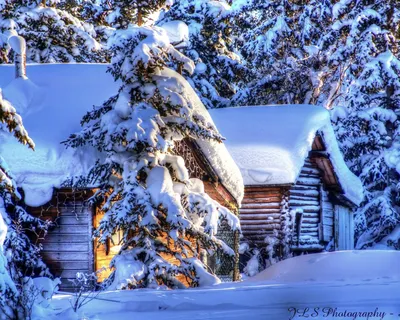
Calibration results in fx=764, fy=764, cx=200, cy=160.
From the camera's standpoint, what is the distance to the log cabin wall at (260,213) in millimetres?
23859

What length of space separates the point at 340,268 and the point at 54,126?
7390mm

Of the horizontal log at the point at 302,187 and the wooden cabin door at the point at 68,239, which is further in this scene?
the horizontal log at the point at 302,187

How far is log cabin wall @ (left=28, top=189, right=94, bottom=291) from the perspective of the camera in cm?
1639

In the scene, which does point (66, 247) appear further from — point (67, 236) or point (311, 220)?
point (311, 220)

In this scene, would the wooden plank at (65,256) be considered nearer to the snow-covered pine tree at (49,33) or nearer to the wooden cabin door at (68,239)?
the wooden cabin door at (68,239)

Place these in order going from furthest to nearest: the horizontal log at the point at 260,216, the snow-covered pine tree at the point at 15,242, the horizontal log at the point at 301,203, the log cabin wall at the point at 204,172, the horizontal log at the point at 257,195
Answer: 1. the horizontal log at the point at 301,203
2. the horizontal log at the point at 257,195
3. the horizontal log at the point at 260,216
4. the log cabin wall at the point at 204,172
5. the snow-covered pine tree at the point at 15,242

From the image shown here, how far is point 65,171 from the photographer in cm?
1596

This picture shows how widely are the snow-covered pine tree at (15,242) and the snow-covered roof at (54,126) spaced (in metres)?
0.56

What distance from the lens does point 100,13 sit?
4038 centimetres

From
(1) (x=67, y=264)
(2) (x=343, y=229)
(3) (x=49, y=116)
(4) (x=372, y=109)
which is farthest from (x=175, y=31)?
(4) (x=372, y=109)

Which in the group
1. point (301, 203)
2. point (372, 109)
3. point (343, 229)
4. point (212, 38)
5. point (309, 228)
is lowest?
point (309, 228)

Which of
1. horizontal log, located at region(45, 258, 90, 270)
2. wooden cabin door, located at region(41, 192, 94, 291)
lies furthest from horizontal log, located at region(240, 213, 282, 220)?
horizontal log, located at region(45, 258, 90, 270)

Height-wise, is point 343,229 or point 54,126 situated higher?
point 54,126

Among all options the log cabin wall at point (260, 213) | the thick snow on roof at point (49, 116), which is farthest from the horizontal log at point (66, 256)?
the log cabin wall at point (260, 213)
